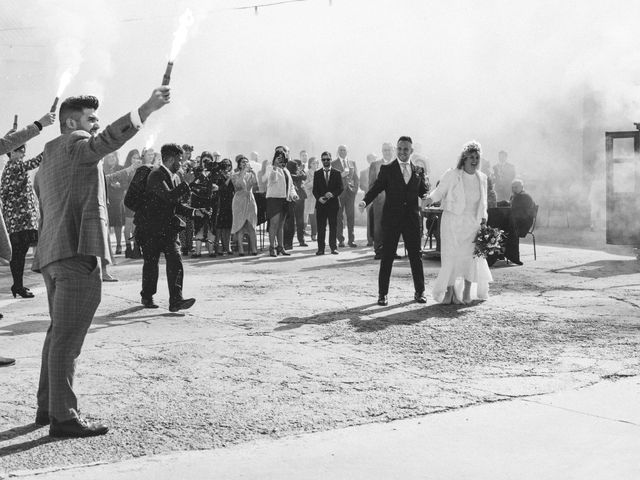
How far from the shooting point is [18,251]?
10594 mm

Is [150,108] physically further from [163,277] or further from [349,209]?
[349,209]

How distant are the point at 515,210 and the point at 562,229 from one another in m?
7.56

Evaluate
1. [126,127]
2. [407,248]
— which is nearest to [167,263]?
[407,248]

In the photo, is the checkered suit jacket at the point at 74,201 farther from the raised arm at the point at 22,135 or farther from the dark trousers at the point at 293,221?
the dark trousers at the point at 293,221

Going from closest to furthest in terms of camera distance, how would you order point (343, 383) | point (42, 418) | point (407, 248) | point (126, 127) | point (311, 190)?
point (126, 127)
point (42, 418)
point (343, 383)
point (407, 248)
point (311, 190)

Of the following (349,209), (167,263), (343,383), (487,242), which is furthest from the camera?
(349,209)

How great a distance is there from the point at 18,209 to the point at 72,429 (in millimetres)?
6010

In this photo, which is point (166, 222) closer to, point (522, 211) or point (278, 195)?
point (278, 195)

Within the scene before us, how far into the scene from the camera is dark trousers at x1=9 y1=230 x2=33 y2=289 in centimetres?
1049

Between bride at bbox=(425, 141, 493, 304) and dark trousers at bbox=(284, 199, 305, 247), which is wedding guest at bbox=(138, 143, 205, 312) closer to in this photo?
bride at bbox=(425, 141, 493, 304)

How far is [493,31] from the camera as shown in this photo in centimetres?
2406

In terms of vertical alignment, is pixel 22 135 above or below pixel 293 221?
above

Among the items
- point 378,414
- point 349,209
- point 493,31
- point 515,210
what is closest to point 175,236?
point 378,414

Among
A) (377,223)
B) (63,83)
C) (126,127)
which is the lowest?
(377,223)
